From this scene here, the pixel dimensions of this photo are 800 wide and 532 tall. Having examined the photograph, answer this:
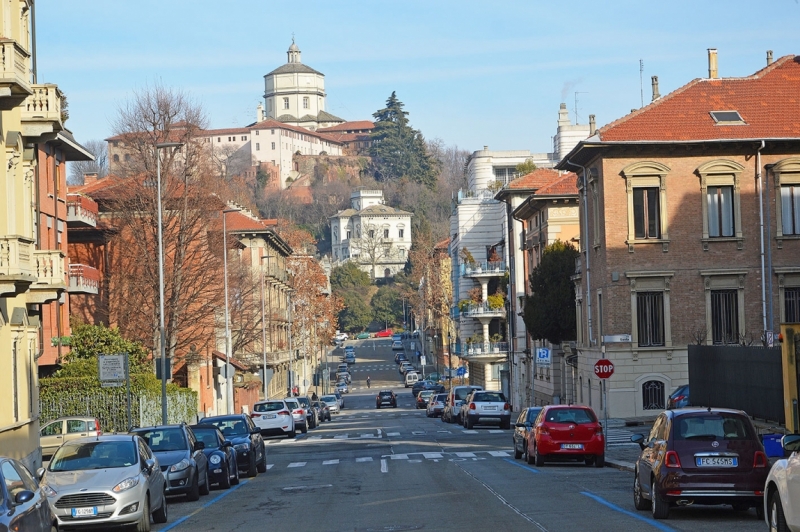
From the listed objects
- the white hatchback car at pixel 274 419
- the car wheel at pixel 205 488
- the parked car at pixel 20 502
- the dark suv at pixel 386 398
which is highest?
the parked car at pixel 20 502

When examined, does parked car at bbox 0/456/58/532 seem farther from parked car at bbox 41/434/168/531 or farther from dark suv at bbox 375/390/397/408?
dark suv at bbox 375/390/397/408

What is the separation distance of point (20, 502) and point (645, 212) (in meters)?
34.4

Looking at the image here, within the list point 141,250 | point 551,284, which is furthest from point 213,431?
point 551,284

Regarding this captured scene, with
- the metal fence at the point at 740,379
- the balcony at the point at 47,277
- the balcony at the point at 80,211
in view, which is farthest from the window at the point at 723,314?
the balcony at the point at 80,211

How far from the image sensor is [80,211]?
48406 mm

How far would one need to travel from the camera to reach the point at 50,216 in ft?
142

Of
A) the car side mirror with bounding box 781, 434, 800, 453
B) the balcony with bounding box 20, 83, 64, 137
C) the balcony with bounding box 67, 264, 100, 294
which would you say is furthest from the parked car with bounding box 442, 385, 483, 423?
the car side mirror with bounding box 781, 434, 800, 453

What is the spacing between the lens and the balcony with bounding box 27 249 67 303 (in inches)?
1200

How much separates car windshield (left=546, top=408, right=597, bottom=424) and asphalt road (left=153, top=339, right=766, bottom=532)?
1.15 meters

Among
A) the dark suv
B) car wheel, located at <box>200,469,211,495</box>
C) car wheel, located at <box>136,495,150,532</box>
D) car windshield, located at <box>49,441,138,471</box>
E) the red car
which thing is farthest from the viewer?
the dark suv

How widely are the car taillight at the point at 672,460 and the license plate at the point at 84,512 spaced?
8040 mm

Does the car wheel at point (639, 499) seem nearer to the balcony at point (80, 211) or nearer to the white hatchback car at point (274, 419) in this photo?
the white hatchback car at point (274, 419)

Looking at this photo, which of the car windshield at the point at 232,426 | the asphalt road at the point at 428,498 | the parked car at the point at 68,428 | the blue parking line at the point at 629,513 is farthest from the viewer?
the parked car at the point at 68,428

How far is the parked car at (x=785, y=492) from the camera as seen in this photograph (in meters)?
11.7
